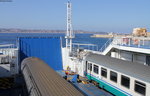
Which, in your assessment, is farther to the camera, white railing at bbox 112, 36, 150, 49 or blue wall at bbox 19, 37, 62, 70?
blue wall at bbox 19, 37, 62, 70

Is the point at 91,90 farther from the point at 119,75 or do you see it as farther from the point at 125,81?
the point at 125,81

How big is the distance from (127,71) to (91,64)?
5139 millimetres

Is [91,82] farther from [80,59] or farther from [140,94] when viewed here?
[140,94]

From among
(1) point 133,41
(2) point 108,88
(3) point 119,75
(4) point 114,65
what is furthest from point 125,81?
(1) point 133,41

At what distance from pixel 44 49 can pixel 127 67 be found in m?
11.5

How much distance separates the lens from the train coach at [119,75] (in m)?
9.45

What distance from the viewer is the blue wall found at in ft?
63.7

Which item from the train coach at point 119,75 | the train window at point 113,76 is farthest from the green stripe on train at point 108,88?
the train window at point 113,76

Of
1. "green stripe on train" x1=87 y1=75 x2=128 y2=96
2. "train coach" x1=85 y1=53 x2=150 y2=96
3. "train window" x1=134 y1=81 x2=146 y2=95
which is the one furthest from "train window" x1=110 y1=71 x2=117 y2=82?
"train window" x1=134 y1=81 x2=146 y2=95

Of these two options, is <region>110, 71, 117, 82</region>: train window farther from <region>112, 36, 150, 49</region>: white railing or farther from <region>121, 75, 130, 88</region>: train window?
<region>112, 36, 150, 49</region>: white railing

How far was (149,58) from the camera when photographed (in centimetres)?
1278

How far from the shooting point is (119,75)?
1140 cm

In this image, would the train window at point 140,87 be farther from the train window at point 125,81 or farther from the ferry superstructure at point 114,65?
the train window at point 125,81

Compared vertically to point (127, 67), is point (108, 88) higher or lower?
lower
